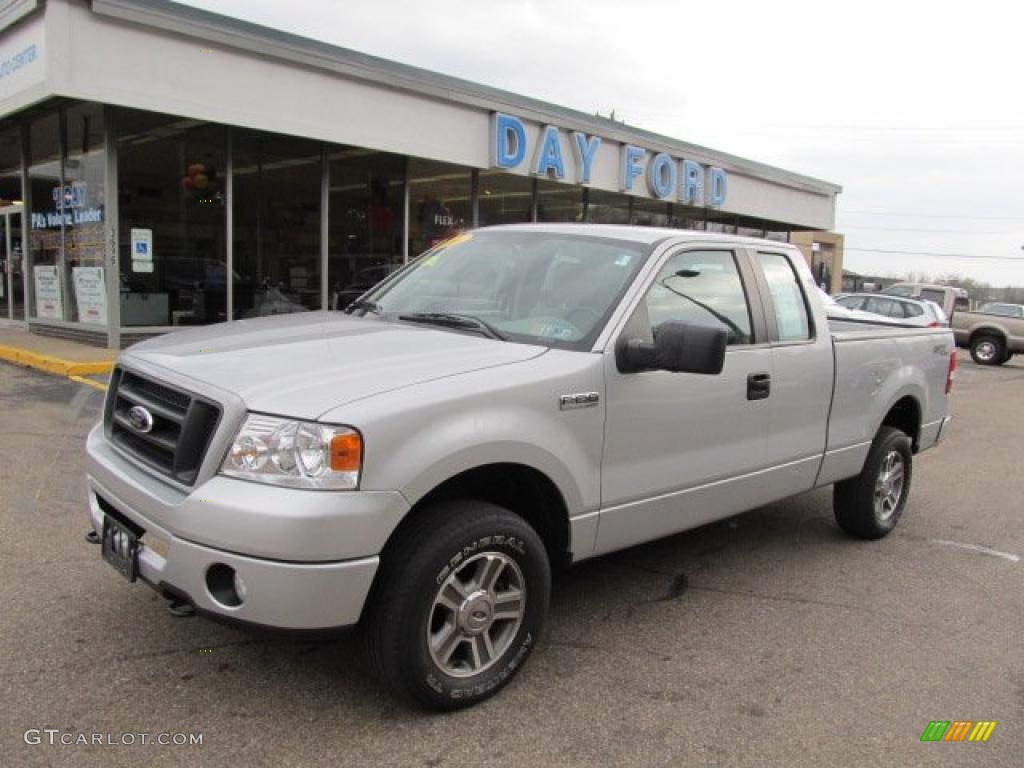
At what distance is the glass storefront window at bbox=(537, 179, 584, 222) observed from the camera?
1823cm

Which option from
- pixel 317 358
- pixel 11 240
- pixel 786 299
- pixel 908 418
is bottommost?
pixel 908 418

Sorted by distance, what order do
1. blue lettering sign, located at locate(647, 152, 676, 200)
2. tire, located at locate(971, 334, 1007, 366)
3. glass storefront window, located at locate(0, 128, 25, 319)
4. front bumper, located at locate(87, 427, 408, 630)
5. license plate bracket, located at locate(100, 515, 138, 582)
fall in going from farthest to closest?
tire, located at locate(971, 334, 1007, 366) < blue lettering sign, located at locate(647, 152, 676, 200) < glass storefront window, located at locate(0, 128, 25, 319) < license plate bracket, located at locate(100, 515, 138, 582) < front bumper, located at locate(87, 427, 408, 630)

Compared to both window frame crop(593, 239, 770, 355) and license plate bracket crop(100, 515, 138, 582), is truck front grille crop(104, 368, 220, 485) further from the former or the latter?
window frame crop(593, 239, 770, 355)

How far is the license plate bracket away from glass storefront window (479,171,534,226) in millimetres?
14085

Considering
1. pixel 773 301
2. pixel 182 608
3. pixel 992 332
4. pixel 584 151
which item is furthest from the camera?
pixel 992 332

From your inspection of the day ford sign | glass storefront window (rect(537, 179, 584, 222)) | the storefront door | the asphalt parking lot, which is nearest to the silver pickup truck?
the asphalt parking lot

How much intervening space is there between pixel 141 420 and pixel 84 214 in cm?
1077

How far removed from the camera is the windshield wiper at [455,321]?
3.54 meters

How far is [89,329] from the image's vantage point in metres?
12.1

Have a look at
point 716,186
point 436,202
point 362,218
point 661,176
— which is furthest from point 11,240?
point 716,186

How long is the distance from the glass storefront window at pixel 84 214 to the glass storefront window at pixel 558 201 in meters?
8.78

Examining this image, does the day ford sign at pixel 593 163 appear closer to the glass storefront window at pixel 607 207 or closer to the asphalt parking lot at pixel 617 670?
the glass storefront window at pixel 607 207

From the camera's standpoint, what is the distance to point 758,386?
4117 millimetres

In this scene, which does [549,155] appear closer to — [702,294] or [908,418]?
[908,418]
